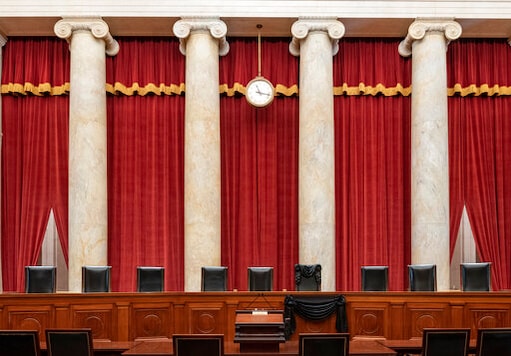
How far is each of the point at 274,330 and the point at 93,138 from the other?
5.46 m

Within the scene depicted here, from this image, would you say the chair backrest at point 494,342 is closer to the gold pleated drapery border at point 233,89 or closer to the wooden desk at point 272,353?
the wooden desk at point 272,353

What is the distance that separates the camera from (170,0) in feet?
33.7

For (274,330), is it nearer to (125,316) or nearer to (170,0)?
(125,316)

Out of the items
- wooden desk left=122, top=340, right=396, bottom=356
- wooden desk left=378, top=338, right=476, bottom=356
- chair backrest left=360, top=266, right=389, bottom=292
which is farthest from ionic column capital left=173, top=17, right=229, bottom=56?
wooden desk left=378, top=338, right=476, bottom=356

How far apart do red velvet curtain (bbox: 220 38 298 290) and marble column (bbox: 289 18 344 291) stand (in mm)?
681

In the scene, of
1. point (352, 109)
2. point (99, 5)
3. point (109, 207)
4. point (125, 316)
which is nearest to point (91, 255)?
point (109, 207)

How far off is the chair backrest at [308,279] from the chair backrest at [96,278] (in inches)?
97.2

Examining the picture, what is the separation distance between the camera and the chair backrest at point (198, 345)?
5117mm

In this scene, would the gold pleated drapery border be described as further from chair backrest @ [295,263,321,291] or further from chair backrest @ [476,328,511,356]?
chair backrest @ [476,328,511,356]

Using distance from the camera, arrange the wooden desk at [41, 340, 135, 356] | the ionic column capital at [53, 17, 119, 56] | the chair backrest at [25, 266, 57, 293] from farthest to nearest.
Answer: the ionic column capital at [53, 17, 119, 56] < the chair backrest at [25, 266, 57, 293] < the wooden desk at [41, 340, 135, 356]

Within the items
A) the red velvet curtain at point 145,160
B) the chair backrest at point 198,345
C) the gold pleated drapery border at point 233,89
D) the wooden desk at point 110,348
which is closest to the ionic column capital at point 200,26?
the red velvet curtain at point 145,160

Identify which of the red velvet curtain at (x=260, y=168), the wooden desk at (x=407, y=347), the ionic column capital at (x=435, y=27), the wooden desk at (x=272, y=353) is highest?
the ionic column capital at (x=435, y=27)

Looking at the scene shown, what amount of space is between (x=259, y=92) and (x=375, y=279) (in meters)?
3.54

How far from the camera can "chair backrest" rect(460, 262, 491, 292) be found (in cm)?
868
